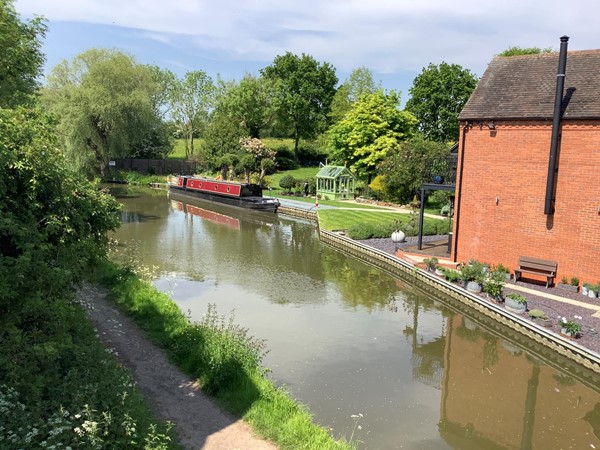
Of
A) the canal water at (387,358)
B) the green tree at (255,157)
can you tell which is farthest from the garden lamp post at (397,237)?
the green tree at (255,157)

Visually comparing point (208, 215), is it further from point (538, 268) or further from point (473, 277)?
point (538, 268)

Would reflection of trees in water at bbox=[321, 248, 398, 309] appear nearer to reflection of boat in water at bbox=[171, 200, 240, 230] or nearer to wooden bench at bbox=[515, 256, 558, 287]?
wooden bench at bbox=[515, 256, 558, 287]

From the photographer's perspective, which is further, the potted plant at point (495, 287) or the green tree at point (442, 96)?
the green tree at point (442, 96)

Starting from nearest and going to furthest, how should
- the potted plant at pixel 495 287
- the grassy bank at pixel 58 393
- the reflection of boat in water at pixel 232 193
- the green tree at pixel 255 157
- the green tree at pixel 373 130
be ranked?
the grassy bank at pixel 58 393 → the potted plant at pixel 495 287 → the reflection of boat in water at pixel 232 193 → the green tree at pixel 373 130 → the green tree at pixel 255 157

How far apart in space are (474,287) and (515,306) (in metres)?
1.85

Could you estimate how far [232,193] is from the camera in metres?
36.7

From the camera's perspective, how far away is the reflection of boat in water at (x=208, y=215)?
30.5 metres

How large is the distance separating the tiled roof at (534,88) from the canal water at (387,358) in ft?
21.2

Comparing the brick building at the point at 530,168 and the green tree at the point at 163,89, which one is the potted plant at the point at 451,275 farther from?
the green tree at the point at 163,89

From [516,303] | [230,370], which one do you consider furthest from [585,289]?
[230,370]

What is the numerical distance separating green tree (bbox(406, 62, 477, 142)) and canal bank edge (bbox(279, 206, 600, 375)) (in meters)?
26.4

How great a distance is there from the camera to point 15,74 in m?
18.7

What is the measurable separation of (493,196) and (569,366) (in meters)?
7.15

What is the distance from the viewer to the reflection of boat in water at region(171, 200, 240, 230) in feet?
100
